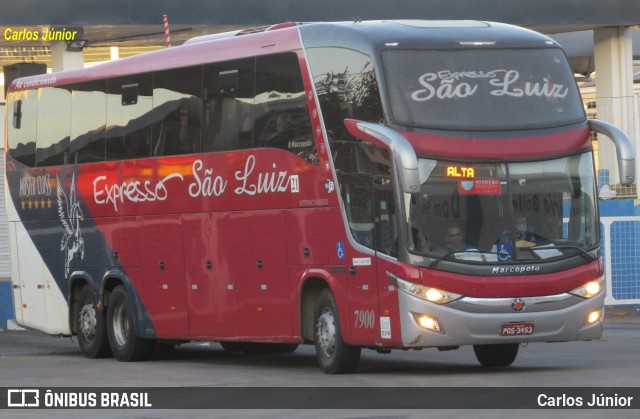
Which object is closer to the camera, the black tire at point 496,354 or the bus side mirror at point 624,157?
the bus side mirror at point 624,157

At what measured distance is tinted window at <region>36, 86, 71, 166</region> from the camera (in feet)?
75.3

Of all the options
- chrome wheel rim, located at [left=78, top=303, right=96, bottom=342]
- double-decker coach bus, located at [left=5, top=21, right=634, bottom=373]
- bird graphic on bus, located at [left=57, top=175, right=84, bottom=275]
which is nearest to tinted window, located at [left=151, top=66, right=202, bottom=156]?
double-decker coach bus, located at [left=5, top=21, right=634, bottom=373]

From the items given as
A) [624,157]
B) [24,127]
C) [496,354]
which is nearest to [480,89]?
[624,157]

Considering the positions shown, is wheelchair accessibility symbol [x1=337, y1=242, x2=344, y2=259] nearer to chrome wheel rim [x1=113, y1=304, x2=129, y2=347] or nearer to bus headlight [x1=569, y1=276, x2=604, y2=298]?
bus headlight [x1=569, y1=276, x2=604, y2=298]

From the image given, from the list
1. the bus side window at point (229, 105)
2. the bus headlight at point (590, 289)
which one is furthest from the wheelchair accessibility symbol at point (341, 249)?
the bus headlight at point (590, 289)

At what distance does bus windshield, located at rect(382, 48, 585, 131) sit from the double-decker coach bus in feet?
0.07

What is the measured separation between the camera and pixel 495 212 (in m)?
16.4

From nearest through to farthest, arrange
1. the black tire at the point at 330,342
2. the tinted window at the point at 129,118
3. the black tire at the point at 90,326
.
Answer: the black tire at the point at 330,342 < the tinted window at the point at 129,118 < the black tire at the point at 90,326

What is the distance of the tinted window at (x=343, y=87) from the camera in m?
16.7

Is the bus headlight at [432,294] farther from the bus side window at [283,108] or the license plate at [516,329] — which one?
the bus side window at [283,108]

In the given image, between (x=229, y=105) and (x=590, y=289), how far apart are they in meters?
5.06

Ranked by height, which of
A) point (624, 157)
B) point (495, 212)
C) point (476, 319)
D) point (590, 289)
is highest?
point (624, 157)

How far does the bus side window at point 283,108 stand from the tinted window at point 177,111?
5.07 feet

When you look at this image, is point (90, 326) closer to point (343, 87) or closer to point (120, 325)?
point (120, 325)
